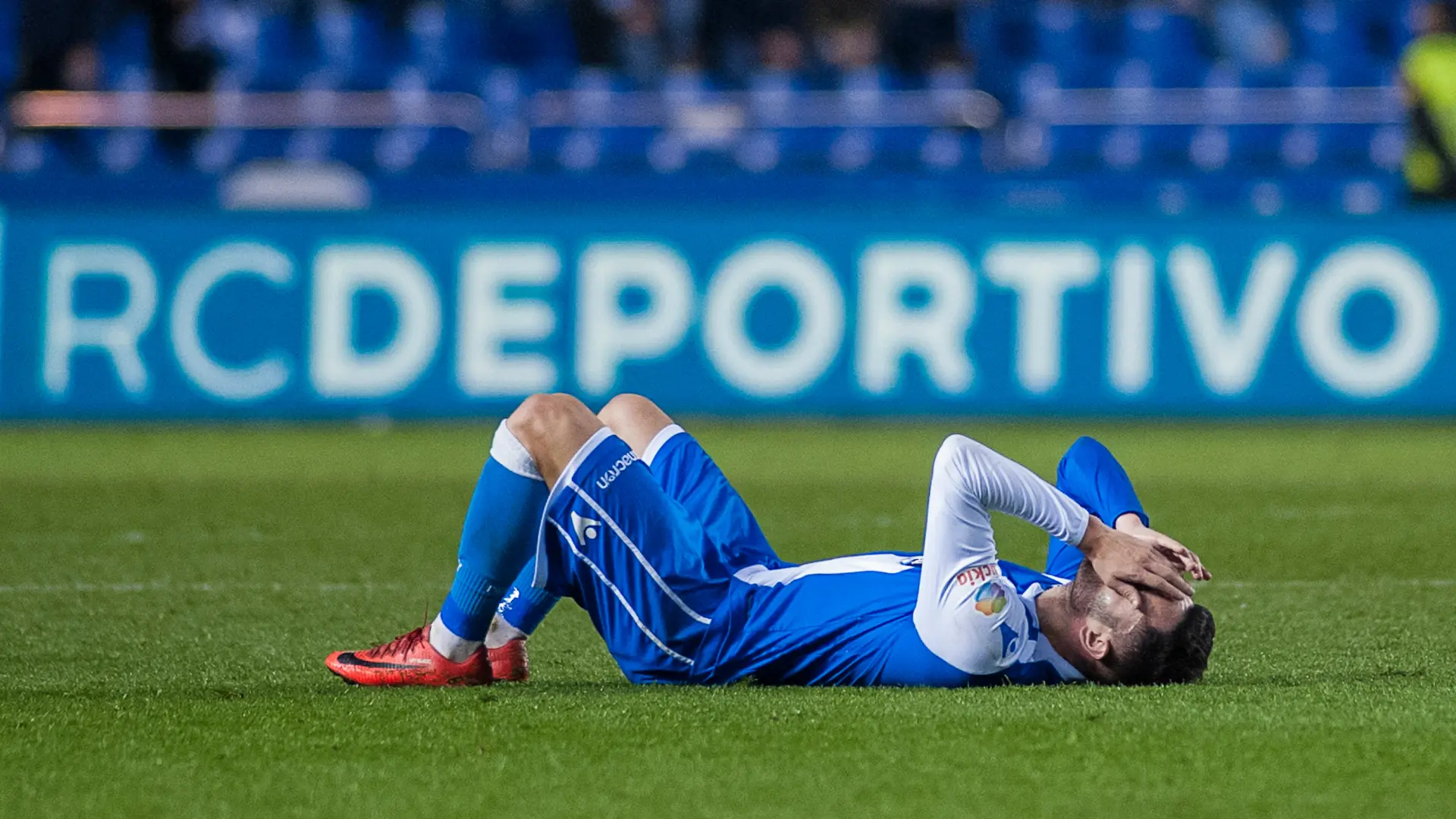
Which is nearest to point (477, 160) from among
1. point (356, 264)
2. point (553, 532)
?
point (356, 264)

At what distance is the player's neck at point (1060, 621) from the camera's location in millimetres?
4367

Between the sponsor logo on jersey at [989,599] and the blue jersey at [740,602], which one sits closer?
the sponsor logo on jersey at [989,599]

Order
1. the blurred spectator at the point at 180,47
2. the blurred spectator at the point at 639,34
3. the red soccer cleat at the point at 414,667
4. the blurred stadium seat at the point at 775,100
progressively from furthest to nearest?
the blurred spectator at the point at 639,34 < the blurred spectator at the point at 180,47 < the blurred stadium seat at the point at 775,100 < the red soccer cleat at the point at 414,667

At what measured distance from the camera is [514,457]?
4.40 meters

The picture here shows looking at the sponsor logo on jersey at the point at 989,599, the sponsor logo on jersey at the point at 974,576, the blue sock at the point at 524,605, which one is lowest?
the blue sock at the point at 524,605

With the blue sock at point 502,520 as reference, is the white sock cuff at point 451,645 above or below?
below

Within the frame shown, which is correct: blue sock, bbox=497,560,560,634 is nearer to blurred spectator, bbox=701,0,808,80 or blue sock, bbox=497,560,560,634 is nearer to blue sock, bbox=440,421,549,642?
blue sock, bbox=440,421,549,642

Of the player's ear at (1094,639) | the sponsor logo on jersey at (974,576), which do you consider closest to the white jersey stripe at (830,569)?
the sponsor logo on jersey at (974,576)

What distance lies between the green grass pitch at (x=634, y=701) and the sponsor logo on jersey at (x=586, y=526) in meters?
0.36

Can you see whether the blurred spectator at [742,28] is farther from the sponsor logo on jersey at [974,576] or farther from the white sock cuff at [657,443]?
the sponsor logo on jersey at [974,576]

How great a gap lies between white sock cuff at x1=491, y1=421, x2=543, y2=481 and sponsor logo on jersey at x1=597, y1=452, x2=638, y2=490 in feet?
0.44

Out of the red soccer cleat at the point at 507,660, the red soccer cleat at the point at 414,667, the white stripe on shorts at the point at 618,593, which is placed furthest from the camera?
the red soccer cleat at the point at 507,660

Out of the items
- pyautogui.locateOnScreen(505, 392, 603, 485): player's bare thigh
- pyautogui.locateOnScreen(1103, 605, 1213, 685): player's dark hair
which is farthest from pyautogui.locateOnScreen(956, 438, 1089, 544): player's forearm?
pyautogui.locateOnScreen(505, 392, 603, 485): player's bare thigh

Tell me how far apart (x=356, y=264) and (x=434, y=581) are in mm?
5808
